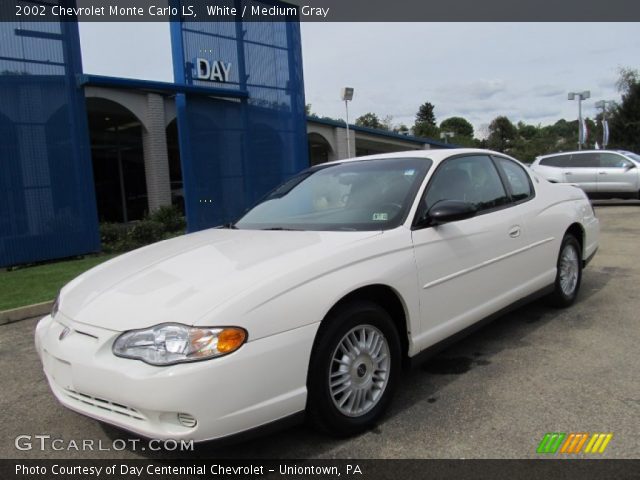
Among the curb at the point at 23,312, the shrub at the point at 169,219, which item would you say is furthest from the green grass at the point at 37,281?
the shrub at the point at 169,219

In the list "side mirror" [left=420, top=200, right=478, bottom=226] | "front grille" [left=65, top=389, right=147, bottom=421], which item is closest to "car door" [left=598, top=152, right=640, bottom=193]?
"side mirror" [left=420, top=200, right=478, bottom=226]

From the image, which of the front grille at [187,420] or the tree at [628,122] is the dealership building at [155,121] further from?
the tree at [628,122]

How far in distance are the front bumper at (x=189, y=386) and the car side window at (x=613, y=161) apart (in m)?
15.1

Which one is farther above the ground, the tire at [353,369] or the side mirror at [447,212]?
the side mirror at [447,212]

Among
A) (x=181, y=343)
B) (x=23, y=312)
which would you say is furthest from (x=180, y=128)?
(x=181, y=343)

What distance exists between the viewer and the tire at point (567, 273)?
486 cm

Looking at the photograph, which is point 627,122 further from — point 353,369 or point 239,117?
point 353,369

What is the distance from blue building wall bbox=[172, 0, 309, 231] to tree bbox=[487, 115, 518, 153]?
70113mm

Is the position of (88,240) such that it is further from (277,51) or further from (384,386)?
(384,386)

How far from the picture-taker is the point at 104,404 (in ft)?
8.03

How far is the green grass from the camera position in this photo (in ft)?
20.4

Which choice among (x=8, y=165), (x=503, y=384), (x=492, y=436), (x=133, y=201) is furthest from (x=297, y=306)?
(x=133, y=201)

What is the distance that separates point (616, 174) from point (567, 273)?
11697mm

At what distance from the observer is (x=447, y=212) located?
3225 millimetres
